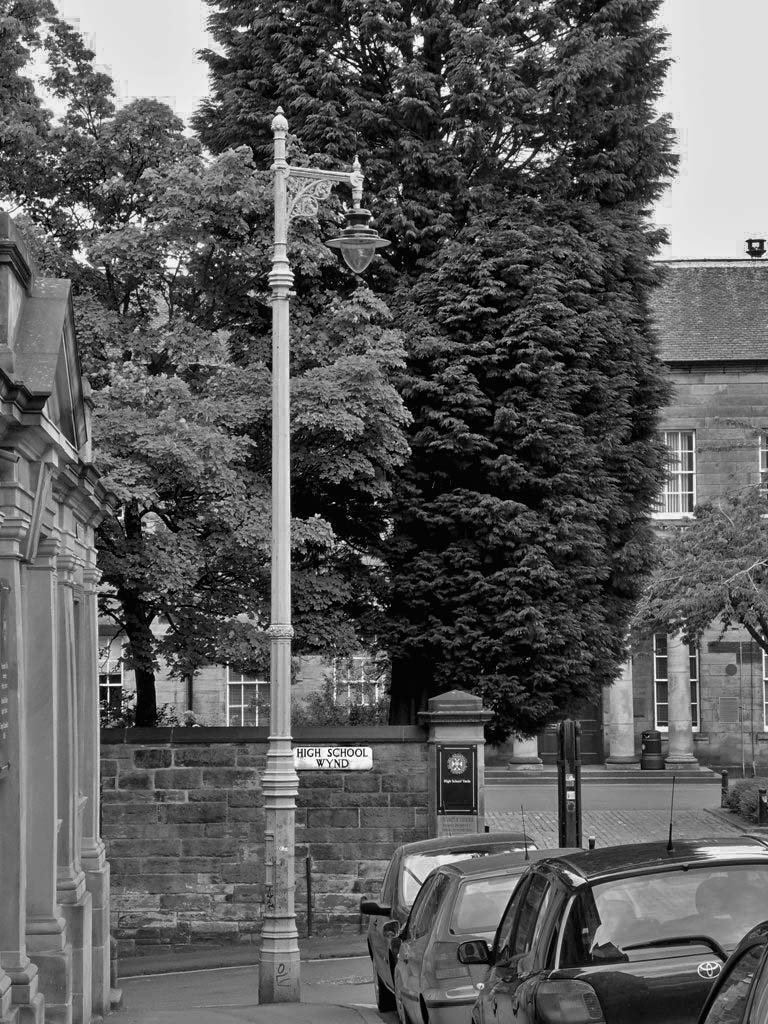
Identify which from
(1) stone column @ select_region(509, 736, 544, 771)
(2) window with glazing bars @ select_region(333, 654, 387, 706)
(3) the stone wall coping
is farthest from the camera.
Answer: (1) stone column @ select_region(509, 736, 544, 771)

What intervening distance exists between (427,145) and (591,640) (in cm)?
773

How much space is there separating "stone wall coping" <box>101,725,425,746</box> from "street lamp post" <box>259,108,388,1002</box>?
600 cm

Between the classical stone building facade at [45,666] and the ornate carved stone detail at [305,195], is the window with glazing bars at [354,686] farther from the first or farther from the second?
the classical stone building facade at [45,666]

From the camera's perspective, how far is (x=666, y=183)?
25.8 m

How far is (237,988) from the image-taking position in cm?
1764

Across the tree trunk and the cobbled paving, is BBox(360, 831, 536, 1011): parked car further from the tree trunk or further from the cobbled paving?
the cobbled paving

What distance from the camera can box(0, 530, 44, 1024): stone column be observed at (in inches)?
401

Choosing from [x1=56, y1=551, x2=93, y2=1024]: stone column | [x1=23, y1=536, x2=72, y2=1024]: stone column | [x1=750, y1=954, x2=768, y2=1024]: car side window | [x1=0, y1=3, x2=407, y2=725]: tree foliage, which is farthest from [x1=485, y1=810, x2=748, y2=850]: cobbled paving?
[x1=750, y1=954, x2=768, y2=1024]: car side window

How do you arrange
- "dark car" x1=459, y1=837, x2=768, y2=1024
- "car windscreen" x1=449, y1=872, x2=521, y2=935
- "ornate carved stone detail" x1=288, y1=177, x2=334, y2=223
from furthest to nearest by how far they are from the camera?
"ornate carved stone detail" x1=288, y1=177, x2=334, y2=223
"car windscreen" x1=449, y1=872, x2=521, y2=935
"dark car" x1=459, y1=837, x2=768, y2=1024

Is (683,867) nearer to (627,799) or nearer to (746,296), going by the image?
(627,799)

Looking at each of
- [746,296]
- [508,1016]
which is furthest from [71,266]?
[746,296]

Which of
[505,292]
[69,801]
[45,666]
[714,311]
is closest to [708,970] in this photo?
[45,666]

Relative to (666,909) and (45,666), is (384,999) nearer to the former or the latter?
(45,666)

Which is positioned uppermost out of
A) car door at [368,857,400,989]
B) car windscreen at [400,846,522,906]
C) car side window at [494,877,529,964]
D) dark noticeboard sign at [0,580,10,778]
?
dark noticeboard sign at [0,580,10,778]
